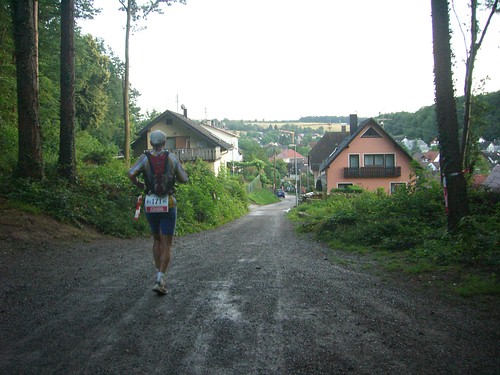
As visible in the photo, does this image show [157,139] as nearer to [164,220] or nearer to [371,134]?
[164,220]

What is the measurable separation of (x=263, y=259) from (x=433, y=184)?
7830mm

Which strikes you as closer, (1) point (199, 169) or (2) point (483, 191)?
(2) point (483, 191)

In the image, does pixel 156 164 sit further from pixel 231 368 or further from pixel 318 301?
pixel 231 368

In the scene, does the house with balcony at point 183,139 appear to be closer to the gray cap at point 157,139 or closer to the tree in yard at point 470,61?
the tree in yard at point 470,61

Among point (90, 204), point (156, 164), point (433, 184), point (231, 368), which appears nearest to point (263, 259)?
point (156, 164)

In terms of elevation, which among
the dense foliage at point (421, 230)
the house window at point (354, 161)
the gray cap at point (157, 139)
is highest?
the house window at point (354, 161)

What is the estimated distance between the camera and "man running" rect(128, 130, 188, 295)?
5.39m

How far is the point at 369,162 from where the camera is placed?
4525cm

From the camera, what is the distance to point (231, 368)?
332 cm

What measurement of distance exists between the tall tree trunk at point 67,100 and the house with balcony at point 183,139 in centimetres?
2679

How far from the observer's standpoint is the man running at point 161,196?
17.7ft

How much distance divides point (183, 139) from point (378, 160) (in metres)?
19.6

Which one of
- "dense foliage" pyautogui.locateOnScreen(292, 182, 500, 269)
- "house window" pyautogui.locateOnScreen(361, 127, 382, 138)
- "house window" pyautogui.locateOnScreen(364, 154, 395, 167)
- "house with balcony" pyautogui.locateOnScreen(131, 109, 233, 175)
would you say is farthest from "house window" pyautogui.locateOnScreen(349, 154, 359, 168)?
"dense foliage" pyautogui.locateOnScreen(292, 182, 500, 269)

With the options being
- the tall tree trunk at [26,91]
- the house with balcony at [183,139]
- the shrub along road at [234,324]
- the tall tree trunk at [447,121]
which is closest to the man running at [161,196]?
the shrub along road at [234,324]
